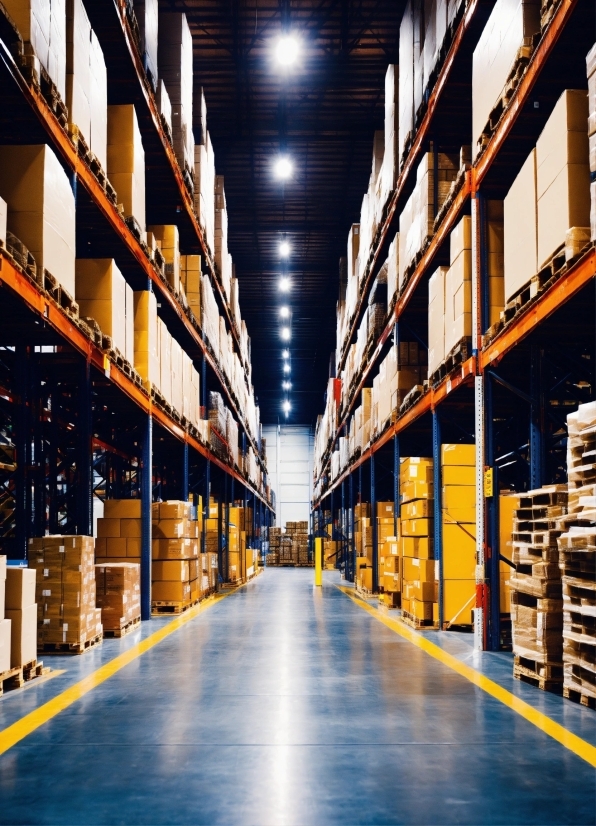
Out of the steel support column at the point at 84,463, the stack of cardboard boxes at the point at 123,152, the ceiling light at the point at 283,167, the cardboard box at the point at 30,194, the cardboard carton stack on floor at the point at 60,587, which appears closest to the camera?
the cardboard box at the point at 30,194

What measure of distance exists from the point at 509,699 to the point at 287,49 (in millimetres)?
11386

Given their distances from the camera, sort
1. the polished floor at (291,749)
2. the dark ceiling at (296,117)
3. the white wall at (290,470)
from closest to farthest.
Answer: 1. the polished floor at (291,749)
2. the dark ceiling at (296,117)
3. the white wall at (290,470)

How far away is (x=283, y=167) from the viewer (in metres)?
17.9

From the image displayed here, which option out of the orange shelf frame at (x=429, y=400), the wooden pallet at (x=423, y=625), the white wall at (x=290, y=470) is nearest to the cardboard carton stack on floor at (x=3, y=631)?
the orange shelf frame at (x=429, y=400)

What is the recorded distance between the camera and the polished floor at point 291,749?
3.35 m

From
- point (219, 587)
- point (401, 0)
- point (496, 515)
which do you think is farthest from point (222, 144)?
point (496, 515)

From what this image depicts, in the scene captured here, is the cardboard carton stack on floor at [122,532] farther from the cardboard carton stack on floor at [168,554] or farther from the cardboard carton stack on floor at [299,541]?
the cardboard carton stack on floor at [299,541]

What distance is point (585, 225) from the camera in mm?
5477

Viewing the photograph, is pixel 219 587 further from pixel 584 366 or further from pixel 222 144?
pixel 584 366

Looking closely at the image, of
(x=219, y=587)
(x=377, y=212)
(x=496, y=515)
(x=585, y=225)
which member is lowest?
(x=219, y=587)

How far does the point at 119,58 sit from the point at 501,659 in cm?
749

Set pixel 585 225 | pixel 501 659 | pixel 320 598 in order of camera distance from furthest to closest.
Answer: pixel 320 598, pixel 501 659, pixel 585 225

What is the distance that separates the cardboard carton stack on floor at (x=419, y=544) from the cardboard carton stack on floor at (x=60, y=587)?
4.18 metres

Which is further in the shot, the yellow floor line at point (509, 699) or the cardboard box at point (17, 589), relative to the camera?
the cardboard box at point (17, 589)
